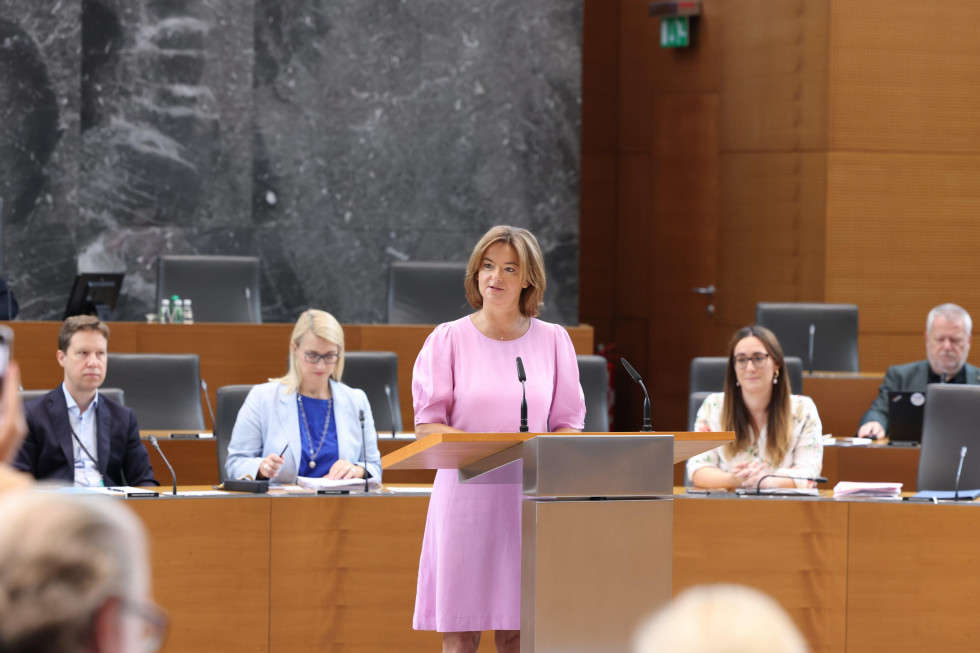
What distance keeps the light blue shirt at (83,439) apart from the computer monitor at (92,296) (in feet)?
6.73

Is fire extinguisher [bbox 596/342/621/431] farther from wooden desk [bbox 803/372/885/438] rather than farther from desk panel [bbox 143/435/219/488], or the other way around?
desk panel [bbox 143/435/219/488]

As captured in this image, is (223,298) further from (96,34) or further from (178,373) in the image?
(96,34)

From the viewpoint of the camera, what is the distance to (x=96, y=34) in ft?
25.2

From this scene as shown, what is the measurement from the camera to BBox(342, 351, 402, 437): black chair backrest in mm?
5418

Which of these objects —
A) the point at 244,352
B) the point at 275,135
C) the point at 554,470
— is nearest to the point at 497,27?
the point at 275,135

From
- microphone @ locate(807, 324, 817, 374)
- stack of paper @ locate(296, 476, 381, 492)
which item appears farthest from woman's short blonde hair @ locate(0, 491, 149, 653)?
microphone @ locate(807, 324, 817, 374)

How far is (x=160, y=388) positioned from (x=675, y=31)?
486 cm

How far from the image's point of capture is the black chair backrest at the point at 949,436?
4.41 metres

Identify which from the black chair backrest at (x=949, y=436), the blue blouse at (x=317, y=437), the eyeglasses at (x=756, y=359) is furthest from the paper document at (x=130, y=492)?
the black chair backrest at (x=949, y=436)

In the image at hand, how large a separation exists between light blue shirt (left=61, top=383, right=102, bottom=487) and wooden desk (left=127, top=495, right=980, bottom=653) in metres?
0.84

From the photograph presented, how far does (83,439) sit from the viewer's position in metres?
4.24

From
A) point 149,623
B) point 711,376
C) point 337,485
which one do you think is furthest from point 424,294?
point 149,623

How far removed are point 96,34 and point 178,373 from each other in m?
3.19

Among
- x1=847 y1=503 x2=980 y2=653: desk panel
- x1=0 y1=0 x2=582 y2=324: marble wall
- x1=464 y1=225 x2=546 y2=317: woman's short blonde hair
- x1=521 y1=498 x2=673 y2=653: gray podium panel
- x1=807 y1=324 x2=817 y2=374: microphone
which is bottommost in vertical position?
x1=847 y1=503 x2=980 y2=653: desk panel
